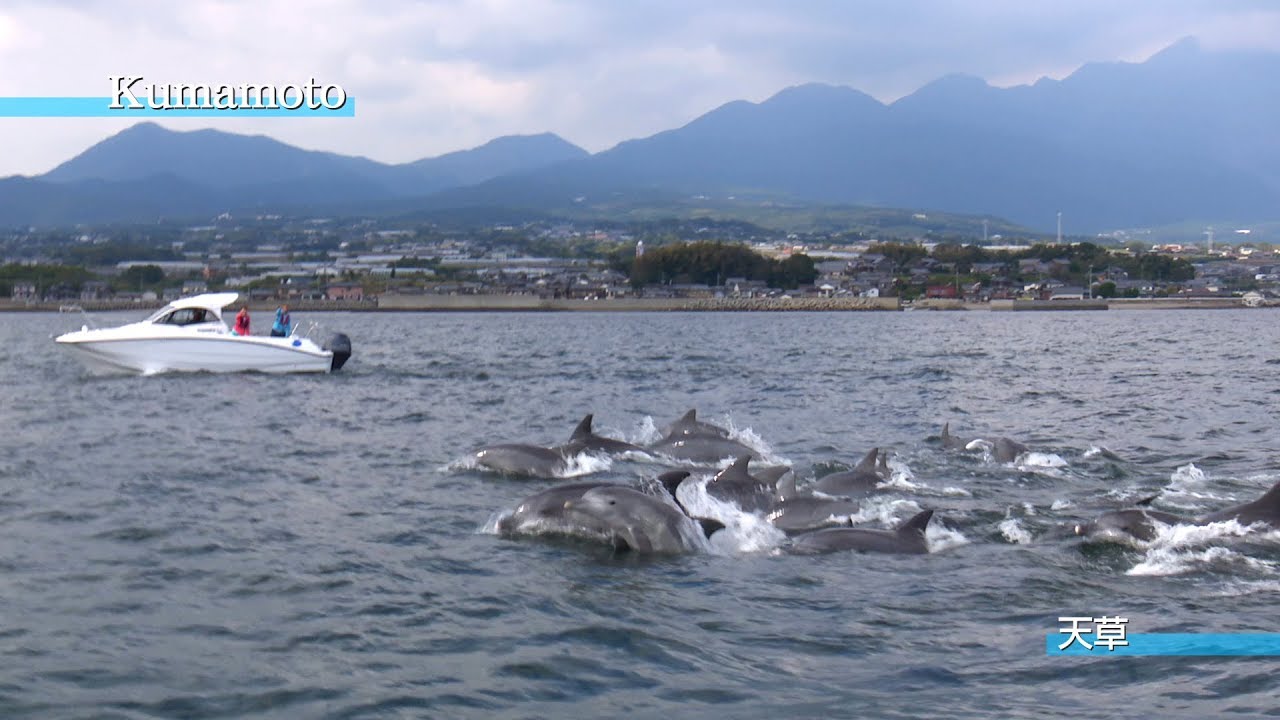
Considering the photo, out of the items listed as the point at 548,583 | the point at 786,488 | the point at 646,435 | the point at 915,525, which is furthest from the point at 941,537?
the point at 646,435

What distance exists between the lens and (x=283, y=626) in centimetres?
1126

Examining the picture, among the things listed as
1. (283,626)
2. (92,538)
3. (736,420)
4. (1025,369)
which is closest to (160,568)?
(92,538)

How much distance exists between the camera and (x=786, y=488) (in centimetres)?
1655

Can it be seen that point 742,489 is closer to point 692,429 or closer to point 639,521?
point 639,521

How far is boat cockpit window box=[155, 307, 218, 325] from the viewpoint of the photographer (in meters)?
40.1

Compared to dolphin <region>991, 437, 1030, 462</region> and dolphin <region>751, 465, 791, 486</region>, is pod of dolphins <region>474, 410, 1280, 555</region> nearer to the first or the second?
dolphin <region>751, 465, 791, 486</region>

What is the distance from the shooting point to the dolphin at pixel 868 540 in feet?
46.4

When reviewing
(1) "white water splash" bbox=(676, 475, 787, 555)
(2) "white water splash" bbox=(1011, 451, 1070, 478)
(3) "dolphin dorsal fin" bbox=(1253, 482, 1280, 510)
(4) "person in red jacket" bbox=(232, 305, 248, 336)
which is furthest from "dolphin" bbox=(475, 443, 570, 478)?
(4) "person in red jacket" bbox=(232, 305, 248, 336)

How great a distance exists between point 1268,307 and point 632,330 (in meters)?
93.5

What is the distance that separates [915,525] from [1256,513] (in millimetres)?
3958

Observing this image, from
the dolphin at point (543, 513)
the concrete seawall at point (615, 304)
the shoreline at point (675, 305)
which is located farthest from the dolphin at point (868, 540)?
the concrete seawall at point (615, 304)

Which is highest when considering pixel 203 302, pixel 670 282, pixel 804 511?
pixel 670 282

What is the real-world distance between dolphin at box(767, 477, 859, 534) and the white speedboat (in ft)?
84.7

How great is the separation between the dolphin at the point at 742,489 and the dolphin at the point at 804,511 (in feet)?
0.60
